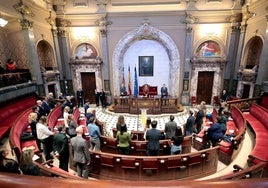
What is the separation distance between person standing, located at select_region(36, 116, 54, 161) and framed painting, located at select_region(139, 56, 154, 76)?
30.3 ft

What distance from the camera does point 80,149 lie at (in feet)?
10.9

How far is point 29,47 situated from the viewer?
27.8 ft

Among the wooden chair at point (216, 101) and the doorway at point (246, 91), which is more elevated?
the doorway at point (246, 91)

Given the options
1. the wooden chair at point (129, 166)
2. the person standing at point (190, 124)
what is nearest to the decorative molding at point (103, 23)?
the person standing at point (190, 124)

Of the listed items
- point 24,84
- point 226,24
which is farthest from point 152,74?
point 24,84

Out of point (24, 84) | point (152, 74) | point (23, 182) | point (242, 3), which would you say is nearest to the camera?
point (23, 182)

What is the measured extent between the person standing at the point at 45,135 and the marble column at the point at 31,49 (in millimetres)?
5911

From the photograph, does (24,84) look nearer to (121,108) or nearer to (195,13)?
(121,108)

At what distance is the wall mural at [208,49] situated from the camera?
10836mm

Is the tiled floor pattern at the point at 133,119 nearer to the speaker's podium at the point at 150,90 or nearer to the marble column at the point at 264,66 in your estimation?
the speaker's podium at the point at 150,90

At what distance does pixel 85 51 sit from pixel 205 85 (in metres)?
9.42

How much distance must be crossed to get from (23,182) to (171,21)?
1177cm

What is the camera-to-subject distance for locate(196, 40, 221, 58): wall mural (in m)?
10.8

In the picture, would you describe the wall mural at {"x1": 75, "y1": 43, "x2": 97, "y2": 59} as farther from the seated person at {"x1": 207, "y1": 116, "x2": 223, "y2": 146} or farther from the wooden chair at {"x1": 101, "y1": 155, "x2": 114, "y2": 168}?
the seated person at {"x1": 207, "y1": 116, "x2": 223, "y2": 146}
